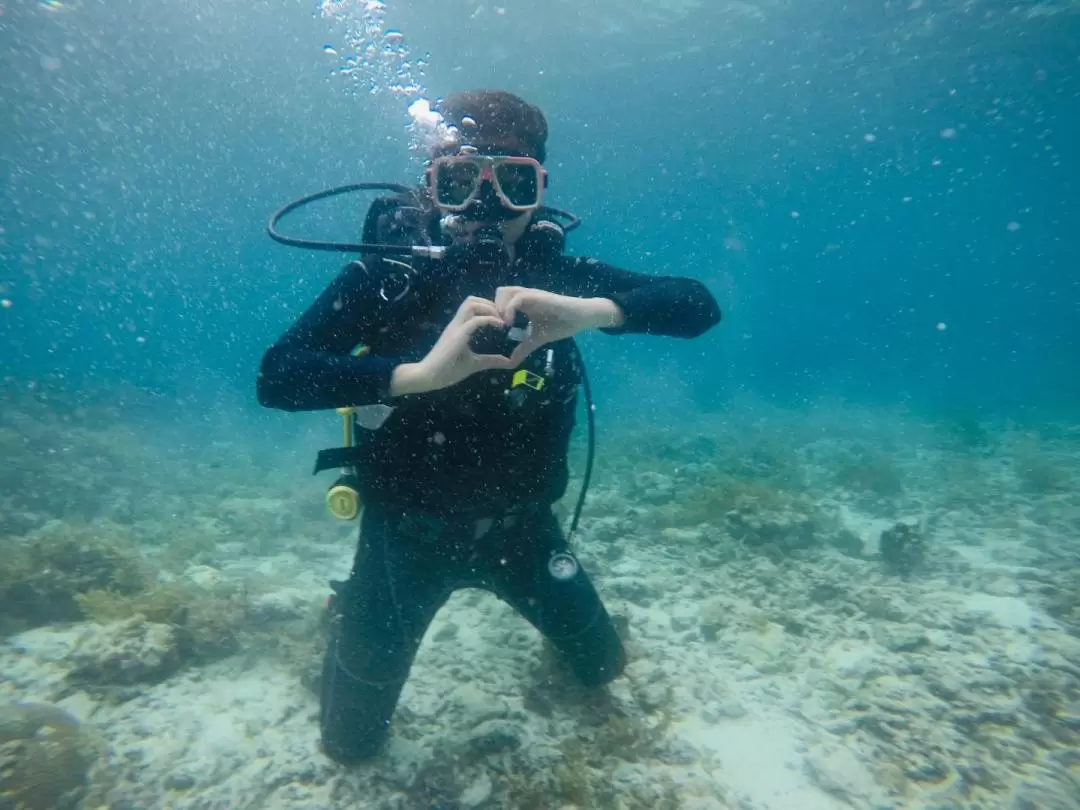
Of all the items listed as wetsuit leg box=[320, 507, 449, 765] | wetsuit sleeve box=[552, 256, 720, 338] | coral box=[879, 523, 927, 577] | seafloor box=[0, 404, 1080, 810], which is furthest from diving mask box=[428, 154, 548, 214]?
coral box=[879, 523, 927, 577]

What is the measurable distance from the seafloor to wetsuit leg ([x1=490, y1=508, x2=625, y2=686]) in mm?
549

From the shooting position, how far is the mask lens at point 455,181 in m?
2.67

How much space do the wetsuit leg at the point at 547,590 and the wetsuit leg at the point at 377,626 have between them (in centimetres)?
42

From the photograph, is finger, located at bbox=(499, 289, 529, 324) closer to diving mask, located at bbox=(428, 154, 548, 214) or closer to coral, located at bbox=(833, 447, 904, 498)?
diving mask, located at bbox=(428, 154, 548, 214)

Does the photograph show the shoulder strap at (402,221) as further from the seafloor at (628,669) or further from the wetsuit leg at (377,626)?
the seafloor at (628,669)

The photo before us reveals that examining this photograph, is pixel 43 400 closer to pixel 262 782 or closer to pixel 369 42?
pixel 369 42

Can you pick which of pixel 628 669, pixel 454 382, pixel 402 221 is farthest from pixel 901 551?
pixel 402 221

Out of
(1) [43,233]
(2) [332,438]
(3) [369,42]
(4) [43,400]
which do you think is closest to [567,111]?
(3) [369,42]

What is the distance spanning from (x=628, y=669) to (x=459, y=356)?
3203 mm

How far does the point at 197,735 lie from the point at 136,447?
14.6 m

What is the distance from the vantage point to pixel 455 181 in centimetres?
270

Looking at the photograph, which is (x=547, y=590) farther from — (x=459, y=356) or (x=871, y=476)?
(x=871, y=476)

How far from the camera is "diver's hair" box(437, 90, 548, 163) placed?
9.41 feet

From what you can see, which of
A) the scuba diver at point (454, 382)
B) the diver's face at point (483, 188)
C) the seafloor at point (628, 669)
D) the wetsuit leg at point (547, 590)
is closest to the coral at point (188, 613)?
the seafloor at point (628, 669)
